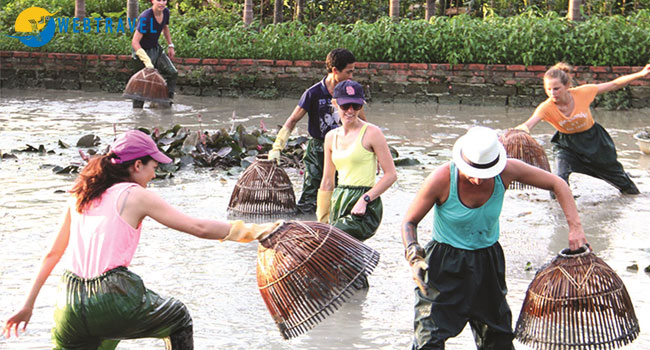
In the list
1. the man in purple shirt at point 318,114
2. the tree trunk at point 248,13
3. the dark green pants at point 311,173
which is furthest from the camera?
the tree trunk at point 248,13

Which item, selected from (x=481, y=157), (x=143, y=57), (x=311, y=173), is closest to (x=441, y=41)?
(x=143, y=57)

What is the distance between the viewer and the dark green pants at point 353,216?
5926 millimetres

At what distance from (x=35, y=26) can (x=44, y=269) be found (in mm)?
16797

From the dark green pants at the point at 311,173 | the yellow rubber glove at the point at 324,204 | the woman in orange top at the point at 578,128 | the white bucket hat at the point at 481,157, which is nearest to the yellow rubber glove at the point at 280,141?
the dark green pants at the point at 311,173

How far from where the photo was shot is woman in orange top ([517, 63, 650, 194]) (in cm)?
813

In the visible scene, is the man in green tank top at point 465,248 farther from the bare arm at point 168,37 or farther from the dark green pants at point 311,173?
the bare arm at point 168,37

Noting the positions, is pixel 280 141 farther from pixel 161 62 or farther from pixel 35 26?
pixel 35 26

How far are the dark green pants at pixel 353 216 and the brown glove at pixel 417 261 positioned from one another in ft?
5.28

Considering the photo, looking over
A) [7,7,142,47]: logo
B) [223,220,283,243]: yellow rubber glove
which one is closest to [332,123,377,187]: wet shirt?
[223,220,283,243]: yellow rubber glove

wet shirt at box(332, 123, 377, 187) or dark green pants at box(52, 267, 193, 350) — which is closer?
dark green pants at box(52, 267, 193, 350)

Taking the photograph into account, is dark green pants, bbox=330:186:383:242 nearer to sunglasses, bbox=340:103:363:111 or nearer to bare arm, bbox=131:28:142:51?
sunglasses, bbox=340:103:363:111

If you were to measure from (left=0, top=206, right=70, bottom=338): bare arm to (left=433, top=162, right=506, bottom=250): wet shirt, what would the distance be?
185cm

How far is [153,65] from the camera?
1439 cm

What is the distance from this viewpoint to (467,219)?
4.33 m
